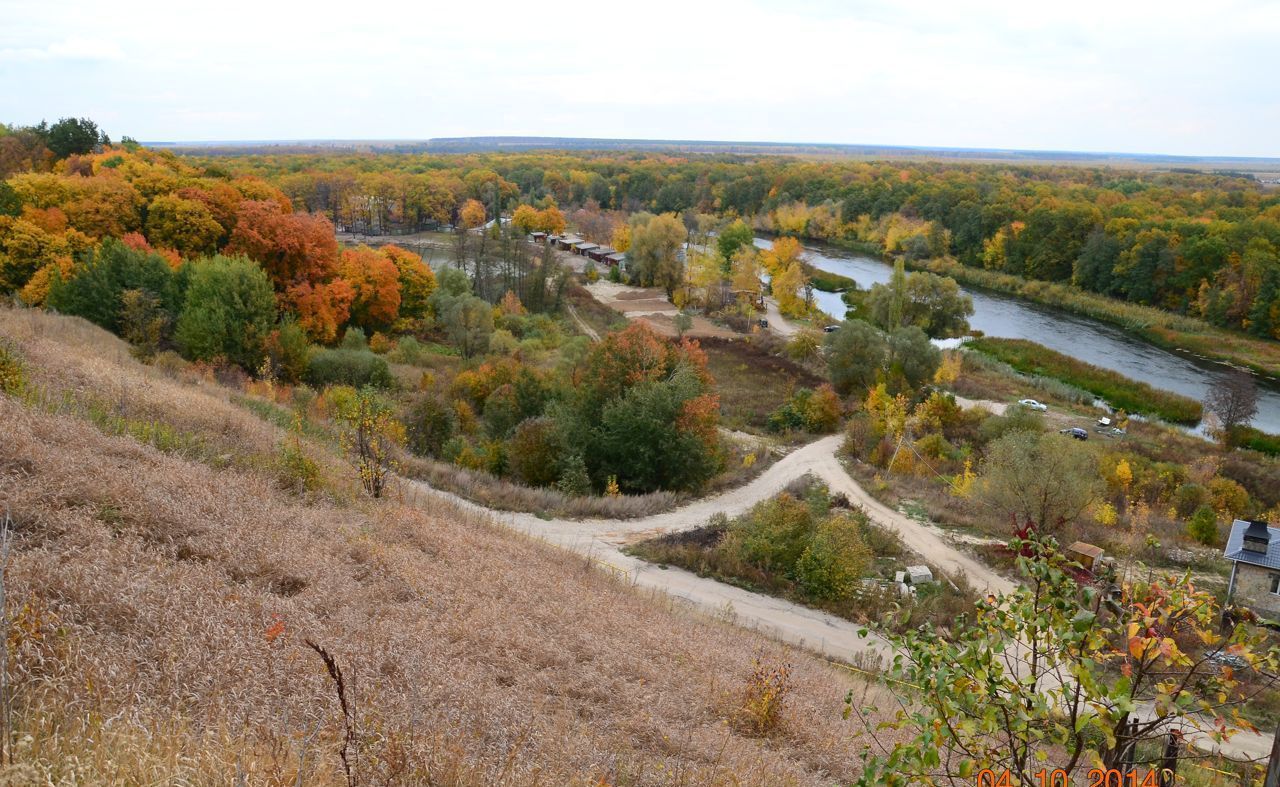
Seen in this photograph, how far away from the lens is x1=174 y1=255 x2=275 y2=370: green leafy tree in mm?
24859

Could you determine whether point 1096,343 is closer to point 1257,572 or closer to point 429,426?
point 1257,572

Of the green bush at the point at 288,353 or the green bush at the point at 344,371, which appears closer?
the green bush at the point at 288,353

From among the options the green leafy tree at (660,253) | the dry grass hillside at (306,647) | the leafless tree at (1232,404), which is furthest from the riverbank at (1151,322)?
the dry grass hillside at (306,647)

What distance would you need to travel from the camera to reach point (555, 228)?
268 feet

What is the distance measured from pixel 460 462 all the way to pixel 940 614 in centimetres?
1191

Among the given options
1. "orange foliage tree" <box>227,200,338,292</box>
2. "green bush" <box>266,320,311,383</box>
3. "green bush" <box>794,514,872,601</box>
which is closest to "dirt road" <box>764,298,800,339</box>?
"orange foliage tree" <box>227,200,338,292</box>

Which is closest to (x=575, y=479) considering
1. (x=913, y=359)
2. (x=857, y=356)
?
(x=857, y=356)

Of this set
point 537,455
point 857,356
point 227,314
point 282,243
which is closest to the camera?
point 537,455

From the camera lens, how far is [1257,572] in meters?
14.7

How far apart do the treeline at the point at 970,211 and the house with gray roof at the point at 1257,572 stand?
43.1 meters

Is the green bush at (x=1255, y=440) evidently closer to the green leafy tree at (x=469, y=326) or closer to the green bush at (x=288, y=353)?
the green leafy tree at (x=469, y=326)

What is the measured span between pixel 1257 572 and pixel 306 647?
1692 centimetres

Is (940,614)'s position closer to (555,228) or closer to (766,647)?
(766,647)

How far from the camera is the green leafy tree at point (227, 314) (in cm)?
2486
